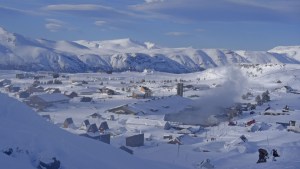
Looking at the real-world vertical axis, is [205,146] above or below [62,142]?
below

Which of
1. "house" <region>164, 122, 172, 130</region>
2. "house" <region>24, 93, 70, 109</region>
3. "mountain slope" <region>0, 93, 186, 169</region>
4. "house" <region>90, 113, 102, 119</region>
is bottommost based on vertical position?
"house" <region>164, 122, 172, 130</region>

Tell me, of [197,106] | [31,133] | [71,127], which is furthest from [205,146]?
[197,106]

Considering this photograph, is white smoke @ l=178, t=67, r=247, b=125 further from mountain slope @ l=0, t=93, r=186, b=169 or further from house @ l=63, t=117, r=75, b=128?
mountain slope @ l=0, t=93, r=186, b=169

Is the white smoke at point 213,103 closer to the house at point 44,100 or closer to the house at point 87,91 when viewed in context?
the house at point 44,100

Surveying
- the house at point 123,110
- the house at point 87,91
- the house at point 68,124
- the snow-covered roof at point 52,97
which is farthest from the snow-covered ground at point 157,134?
the house at point 87,91

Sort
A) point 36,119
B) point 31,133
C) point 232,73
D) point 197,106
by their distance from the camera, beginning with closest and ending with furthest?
point 31,133 < point 36,119 < point 197,106 < point 232,73

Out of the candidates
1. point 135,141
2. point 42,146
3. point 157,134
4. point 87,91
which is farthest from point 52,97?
point 42,146

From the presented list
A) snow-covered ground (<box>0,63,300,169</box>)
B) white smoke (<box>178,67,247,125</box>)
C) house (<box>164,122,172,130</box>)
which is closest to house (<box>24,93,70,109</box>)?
snow-covered ground (<box>0,63,300,169</box>)

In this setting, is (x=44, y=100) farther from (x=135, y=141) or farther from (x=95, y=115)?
(x=135, y=141)

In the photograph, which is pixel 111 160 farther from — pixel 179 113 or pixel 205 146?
pixel 179 113
